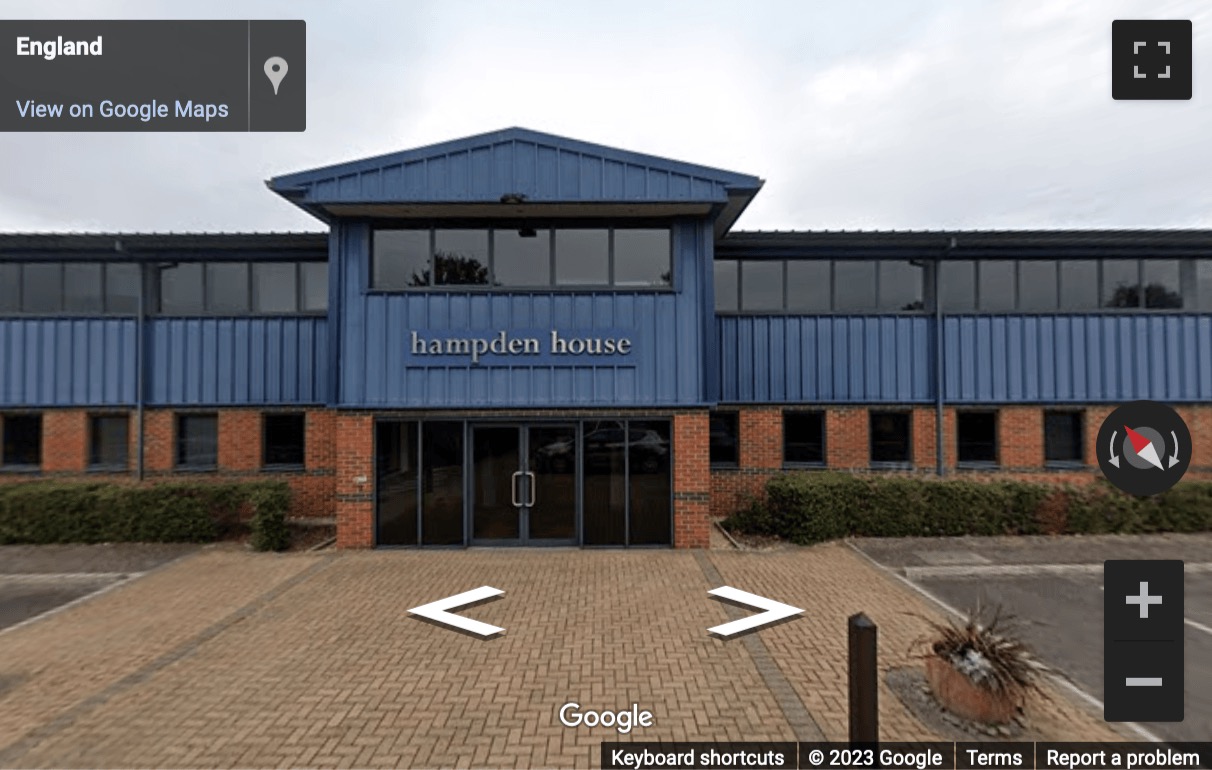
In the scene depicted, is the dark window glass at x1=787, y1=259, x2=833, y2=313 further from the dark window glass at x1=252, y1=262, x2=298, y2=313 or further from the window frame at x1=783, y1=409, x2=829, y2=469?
the dark window glass at x1=252, y1=262, x2=298, y2=313

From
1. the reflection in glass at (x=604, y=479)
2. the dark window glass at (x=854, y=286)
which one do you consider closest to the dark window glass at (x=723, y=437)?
the reflection in glass at (x=604, y=479)

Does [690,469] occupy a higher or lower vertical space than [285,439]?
lower

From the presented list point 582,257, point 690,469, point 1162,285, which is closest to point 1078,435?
point 1162,285

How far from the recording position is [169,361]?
13.1 m

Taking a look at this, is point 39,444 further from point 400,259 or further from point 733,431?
point 733,431

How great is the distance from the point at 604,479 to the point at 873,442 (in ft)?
22.2

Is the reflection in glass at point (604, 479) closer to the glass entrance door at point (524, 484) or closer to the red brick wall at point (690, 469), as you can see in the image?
the glass entrance door at point (524, 484)

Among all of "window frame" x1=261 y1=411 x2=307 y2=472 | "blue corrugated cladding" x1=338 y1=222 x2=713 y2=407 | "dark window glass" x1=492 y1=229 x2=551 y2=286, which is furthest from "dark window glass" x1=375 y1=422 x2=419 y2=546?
"window frame" x1=261 y1=411 x2=307 y2=472

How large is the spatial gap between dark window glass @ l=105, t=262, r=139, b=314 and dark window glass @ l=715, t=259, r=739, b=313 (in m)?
13.4

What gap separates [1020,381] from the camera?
12.9m

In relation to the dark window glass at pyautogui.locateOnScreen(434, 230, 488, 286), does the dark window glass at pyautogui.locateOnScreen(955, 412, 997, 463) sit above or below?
below

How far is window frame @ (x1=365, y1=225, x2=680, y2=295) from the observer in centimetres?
1027

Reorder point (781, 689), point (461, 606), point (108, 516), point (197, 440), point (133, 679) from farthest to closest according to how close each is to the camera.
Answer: point (197, 440), point (108, 516), point (461, 606), point (133, 679), point (781, 689)

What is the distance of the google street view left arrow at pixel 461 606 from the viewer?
6548 mm
